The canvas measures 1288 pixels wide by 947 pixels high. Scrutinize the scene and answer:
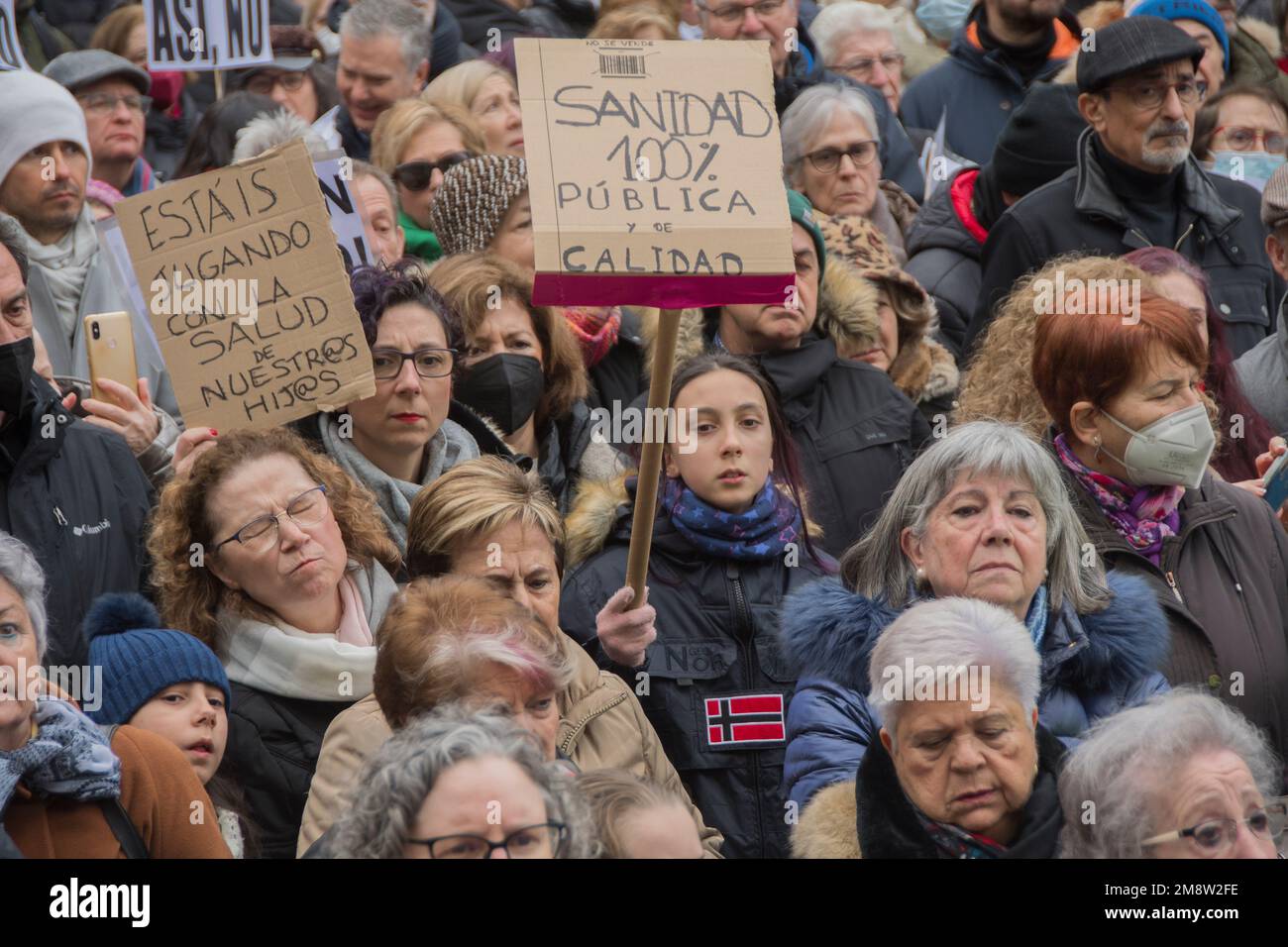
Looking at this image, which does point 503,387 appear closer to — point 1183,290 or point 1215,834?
point 1183,290

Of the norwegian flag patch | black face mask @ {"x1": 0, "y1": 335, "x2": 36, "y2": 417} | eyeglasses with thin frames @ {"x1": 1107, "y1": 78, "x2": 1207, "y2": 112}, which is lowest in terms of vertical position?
the norwegian flag patch

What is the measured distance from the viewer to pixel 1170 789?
415cm

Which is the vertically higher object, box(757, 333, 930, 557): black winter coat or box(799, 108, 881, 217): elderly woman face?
box(799, 108, 881, 217): elderly woman face

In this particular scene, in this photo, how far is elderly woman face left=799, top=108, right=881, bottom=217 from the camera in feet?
26.3

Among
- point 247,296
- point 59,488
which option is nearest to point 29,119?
point 247,296

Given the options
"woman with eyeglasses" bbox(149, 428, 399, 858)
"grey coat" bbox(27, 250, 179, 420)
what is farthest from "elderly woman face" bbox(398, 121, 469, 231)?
"woman with eyeglasses" bbox(149, 428, 399, 858)

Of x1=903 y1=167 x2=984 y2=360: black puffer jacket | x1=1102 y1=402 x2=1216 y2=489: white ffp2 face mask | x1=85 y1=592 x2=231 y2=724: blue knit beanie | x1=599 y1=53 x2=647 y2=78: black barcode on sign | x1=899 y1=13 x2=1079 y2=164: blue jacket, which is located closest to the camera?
x1=599 y1=53 x2=647 y2=78: black barcode on sign

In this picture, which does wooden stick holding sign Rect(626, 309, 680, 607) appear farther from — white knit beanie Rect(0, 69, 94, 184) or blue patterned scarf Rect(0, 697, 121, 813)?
white knit beanie Rect(0, 69, 94, 184)

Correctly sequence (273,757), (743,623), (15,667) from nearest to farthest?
(15,667) → (273,757) → (743,623)

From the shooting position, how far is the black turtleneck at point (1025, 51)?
31.4ft

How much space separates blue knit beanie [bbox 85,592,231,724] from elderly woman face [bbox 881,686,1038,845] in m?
1.60

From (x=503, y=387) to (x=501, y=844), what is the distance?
9.45ft
